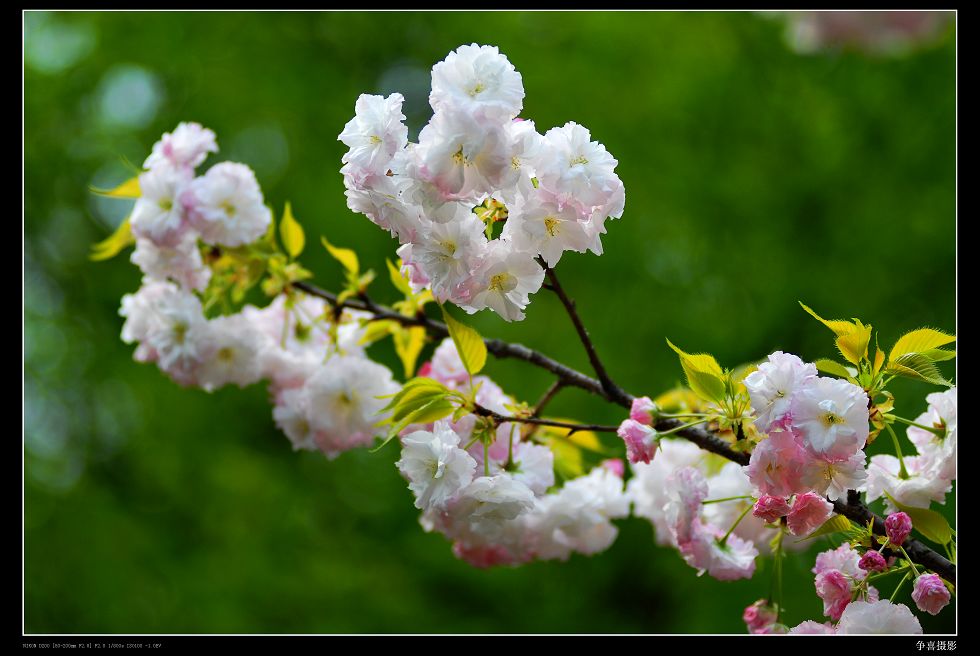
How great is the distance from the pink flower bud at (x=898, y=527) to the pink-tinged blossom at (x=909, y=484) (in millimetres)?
100

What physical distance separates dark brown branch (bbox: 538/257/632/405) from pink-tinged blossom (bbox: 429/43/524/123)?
18 centimetres

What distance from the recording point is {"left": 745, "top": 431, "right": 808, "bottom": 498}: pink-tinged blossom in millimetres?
883

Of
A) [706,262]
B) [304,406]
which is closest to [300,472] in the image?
[706,262]

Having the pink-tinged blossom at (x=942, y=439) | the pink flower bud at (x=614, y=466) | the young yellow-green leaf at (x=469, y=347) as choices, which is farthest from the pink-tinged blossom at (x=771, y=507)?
the pink flower bud at (x=614, y=466)

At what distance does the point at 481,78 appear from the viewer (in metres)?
0.87

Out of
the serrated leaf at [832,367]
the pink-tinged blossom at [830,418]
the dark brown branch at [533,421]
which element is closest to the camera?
the pink-tinged blossom at [830,418]

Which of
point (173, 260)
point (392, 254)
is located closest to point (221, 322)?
point (173, 260)

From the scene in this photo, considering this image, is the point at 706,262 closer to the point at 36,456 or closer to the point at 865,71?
the point at 865,71

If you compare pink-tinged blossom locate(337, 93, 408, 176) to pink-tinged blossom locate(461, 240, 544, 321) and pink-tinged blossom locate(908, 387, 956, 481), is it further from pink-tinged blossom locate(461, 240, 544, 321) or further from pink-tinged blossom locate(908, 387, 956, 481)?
pink-tinged blossom locate(908, 387, 956, 481)

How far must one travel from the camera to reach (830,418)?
86cm

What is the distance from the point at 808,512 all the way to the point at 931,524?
0.17m

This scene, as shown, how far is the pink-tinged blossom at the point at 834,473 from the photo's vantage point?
890mm

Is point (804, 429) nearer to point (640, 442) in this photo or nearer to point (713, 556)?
point (640, 442)

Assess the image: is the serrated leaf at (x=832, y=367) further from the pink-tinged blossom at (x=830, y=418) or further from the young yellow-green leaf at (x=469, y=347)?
the young yellow-green leaf at (x=469, y=347)
